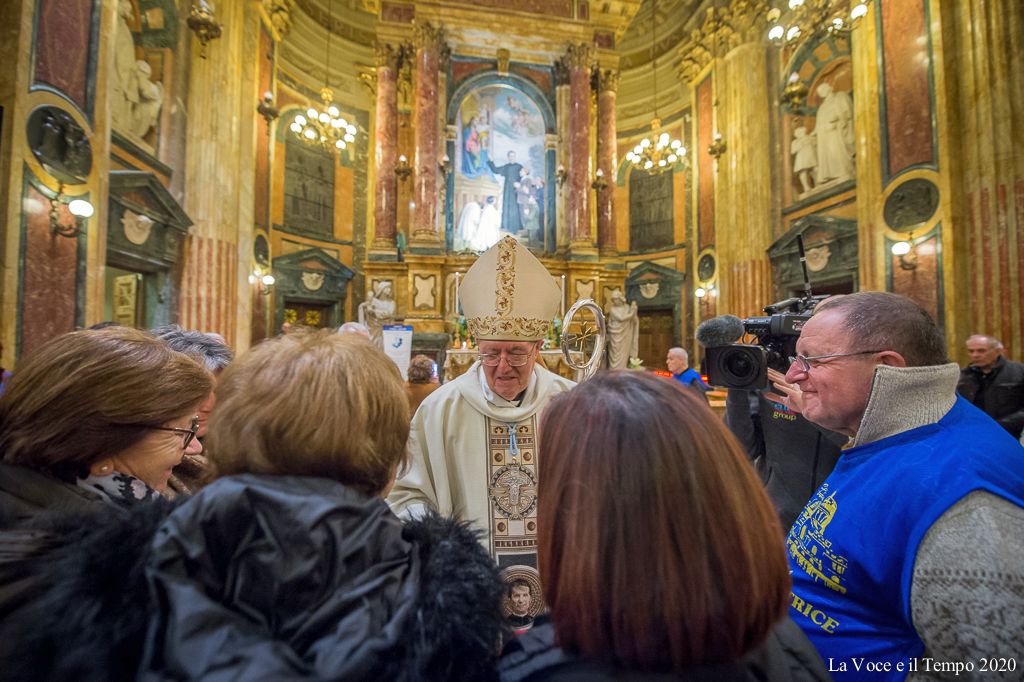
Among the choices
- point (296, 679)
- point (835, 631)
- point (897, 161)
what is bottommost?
point (835, 631)

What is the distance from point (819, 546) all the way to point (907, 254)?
342 inches

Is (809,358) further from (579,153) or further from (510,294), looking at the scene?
(579,153)

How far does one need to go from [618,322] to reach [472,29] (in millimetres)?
8224

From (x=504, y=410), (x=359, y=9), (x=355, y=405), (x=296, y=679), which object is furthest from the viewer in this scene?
(x=359, y=9)

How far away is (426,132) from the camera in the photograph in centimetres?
1172

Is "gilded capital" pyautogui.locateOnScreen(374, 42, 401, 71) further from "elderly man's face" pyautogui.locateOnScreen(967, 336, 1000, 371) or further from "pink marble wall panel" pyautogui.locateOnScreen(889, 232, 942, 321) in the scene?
"elderly man's face" pyautogui.locateOnScreen(967, 336, 1000, 371)

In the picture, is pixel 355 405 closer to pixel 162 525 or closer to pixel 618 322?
pixel 162 525

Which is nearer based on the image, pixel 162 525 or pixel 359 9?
pixel 162 525

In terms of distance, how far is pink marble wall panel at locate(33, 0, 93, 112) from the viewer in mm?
4906

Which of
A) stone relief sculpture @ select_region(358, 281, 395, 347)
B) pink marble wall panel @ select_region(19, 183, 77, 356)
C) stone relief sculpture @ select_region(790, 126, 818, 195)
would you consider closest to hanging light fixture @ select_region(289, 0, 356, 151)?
stone relief sculpture @ select_region(358, 281, 395, 347)

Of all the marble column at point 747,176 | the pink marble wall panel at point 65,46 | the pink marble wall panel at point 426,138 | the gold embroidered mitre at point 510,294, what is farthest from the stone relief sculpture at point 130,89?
the marble column at point 747,176

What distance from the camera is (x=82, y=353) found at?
1.14 metres

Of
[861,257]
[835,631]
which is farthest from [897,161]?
[835,631]

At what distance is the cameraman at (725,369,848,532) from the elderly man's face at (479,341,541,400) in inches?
41.6
